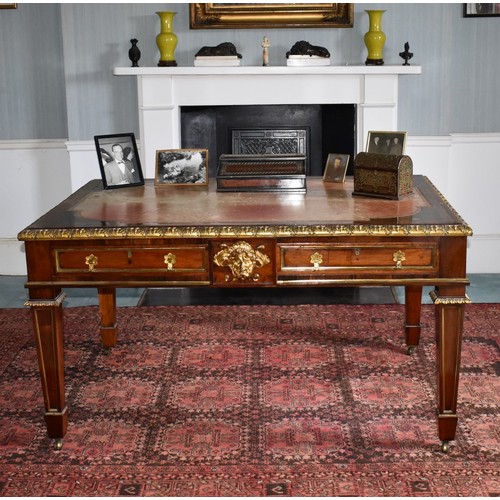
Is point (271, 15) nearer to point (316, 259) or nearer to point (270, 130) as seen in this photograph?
point (270, 130)

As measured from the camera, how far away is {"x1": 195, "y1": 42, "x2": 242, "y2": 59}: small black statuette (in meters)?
5.58

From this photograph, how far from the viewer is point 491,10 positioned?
5797mm

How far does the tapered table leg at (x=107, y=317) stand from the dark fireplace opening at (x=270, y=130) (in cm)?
173

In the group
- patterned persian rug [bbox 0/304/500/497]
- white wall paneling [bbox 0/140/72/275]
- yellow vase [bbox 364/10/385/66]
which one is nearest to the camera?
patterned persian rug [bbox 0/304/500/497]

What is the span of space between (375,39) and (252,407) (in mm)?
2818

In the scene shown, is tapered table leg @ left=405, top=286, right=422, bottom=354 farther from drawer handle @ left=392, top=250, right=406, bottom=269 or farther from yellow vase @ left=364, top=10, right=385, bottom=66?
yellow vase @ left=364, top=10, right=385, bottom=66

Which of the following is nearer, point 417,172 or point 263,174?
point 263,174

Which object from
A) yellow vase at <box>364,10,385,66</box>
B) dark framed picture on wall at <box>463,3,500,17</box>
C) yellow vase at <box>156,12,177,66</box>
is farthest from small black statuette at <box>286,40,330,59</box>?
dark framed picture on wall at <box>463,3,500,17</box>

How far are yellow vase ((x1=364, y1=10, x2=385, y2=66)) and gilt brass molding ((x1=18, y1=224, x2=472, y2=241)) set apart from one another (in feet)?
8.64

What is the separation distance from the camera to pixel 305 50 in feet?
18.3

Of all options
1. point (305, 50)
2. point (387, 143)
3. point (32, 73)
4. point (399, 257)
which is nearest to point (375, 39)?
point (305, 50)

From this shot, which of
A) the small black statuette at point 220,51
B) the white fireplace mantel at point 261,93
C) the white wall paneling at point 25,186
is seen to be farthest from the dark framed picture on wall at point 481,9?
the white wall paneling at point 25,186

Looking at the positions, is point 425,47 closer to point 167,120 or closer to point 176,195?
point 167,120

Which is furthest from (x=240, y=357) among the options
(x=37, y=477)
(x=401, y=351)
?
(x=37, y=477)
